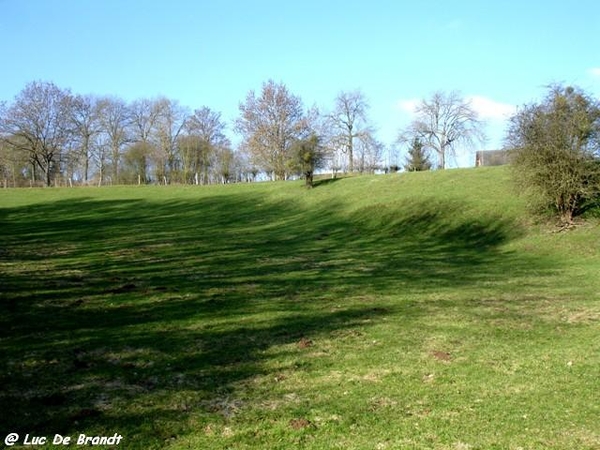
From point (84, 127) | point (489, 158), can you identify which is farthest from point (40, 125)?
point (489, 158)

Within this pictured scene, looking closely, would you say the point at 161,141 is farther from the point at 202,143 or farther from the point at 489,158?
the point at 489,158

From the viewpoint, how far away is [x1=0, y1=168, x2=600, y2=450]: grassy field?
5.08 metres

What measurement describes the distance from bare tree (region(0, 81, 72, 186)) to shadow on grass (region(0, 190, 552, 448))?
1373 inches

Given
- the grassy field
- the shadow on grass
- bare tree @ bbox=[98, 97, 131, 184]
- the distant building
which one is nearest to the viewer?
the grassy field

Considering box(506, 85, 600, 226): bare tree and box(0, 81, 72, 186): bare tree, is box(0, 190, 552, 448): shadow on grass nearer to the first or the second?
box(506, 85, 600, 226): bare tree

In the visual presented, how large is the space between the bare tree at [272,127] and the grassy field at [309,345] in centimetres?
3703

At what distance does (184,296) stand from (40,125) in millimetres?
60049

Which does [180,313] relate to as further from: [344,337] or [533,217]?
Answer: [533,217]

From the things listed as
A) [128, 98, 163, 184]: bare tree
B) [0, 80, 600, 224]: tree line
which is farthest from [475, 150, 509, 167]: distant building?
[128, 98, 163, 184]: bare tree

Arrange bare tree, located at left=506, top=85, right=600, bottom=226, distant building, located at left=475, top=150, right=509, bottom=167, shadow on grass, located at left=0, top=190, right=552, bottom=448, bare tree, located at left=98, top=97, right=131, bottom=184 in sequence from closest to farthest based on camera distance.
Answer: shadow on grass, located at left=0, top=190, right=552, bottom=448 < bare tree, located at left=506, top=85, right=600, bottom=226 < distant building, located at left=475, top=150, right=509, bottom=167 < bare tree, located at left=98, top=97, right=131, bottom=184

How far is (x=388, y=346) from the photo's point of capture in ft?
26.1

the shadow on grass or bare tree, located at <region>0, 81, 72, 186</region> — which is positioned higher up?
bare tree, located at <region>0, 81, 72, 186</region>

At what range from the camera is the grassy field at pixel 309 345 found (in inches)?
200

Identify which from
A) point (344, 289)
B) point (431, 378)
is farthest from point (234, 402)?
point (344, 289)
